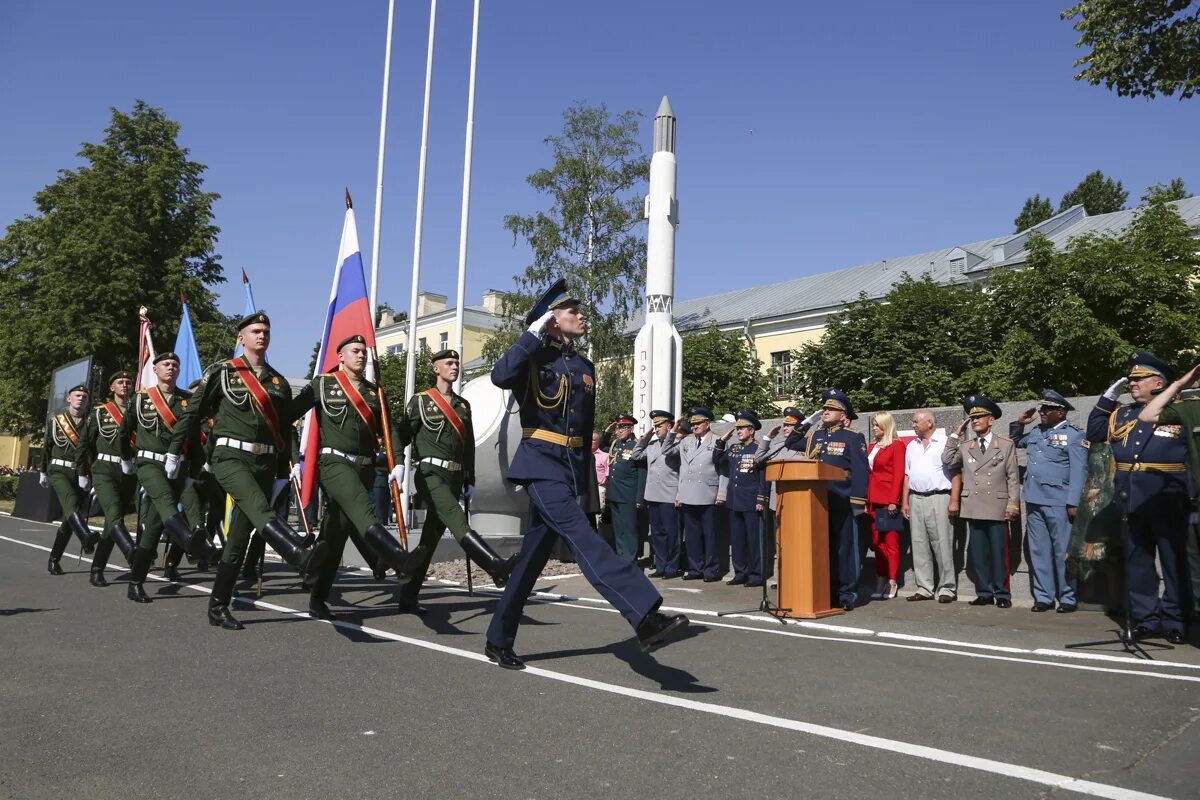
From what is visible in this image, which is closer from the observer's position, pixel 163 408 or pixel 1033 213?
pixel 163 408

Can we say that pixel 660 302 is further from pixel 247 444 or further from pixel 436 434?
pixel 247 444

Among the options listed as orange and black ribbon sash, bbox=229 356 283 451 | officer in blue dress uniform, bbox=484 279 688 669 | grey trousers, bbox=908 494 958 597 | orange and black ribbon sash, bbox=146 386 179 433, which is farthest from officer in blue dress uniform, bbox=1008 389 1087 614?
orange and black ribbon sash, bbox=146 386 179 433

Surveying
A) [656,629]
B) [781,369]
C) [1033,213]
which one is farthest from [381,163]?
[1033,213]

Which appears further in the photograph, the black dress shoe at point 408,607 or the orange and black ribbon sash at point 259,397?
the black dress shoe at point 408,607

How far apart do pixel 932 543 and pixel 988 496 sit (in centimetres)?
79

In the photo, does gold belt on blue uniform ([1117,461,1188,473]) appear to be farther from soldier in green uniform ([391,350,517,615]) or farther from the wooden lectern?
soldier in green uniform ([391,350,517,615])

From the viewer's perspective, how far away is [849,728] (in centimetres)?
411

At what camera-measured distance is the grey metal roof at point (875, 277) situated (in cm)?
4344

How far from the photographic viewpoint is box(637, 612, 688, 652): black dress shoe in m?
4.68

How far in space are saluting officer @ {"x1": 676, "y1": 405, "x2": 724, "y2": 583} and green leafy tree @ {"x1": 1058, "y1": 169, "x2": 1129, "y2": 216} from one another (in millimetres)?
52907

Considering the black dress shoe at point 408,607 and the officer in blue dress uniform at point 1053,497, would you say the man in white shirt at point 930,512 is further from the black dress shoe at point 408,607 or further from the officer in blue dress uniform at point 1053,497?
the black dress shoe at point 408,607

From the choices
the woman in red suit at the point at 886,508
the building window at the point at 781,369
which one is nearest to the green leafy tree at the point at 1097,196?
the building window at the point at 781,369

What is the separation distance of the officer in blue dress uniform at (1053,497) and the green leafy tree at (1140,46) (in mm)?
9356

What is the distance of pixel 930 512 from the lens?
9.02 m
